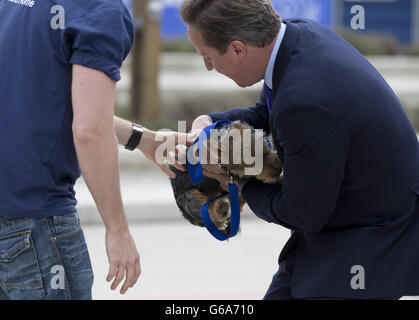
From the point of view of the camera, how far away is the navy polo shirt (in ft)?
8.30

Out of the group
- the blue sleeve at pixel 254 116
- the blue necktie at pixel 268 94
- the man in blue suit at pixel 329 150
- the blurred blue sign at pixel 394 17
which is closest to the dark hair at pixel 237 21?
the man in blue suit at pixel 329 150

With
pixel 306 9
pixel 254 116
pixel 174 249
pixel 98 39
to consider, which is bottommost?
pixel 174 249

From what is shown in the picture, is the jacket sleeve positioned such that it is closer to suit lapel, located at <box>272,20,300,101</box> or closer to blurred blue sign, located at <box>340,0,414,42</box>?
suit lapel, located at <box>272,20,300,101</box>

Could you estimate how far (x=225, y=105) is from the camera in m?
12.6

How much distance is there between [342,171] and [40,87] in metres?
1.09

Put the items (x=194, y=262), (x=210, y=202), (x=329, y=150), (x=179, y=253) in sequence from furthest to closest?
(x=179, y=253)
(x=194, y=262)
(x=210, y=202)
(x=329, y=150)

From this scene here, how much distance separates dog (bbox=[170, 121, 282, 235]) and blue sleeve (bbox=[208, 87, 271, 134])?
0.71ft

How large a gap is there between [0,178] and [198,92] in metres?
10.9

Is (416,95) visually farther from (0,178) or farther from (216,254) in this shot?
(0,178)

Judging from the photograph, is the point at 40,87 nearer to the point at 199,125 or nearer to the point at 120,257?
the point at 120,257

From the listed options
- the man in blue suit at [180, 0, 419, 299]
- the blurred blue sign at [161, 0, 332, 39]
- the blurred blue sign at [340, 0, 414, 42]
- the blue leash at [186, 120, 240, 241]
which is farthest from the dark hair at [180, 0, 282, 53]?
the blurred blue sign at [340, 0, 414, 42]

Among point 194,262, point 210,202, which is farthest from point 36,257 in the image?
point 194,262

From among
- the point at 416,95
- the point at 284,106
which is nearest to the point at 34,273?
the point at 284,106

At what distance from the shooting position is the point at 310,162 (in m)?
2.51
